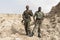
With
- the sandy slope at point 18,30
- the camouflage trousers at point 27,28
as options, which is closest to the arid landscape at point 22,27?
the sandy slope at point 18,30

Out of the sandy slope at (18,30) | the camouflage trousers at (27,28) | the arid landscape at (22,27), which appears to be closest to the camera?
the sandy slope at (18,30)

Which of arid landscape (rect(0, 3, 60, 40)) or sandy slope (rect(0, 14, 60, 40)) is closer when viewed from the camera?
sandy slope (rect(0, 14, 60, 40))

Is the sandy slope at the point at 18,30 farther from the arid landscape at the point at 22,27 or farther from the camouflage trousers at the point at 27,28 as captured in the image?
the camouflage trousers at the point at 27,28

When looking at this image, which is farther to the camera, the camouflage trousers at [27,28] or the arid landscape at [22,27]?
the camouflage trousers at [27,28]

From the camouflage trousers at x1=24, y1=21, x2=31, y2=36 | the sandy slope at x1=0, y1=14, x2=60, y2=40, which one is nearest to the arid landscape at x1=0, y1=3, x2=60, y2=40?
the sandy slope at x1=0, y1=14, x2=60, y2=40

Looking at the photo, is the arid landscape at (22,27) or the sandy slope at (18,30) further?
the arid landscape at (22,27)

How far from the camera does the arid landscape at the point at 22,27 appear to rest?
19562 millimetres

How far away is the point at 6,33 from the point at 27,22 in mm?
1686

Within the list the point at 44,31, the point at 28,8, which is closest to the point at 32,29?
the point at 44,31

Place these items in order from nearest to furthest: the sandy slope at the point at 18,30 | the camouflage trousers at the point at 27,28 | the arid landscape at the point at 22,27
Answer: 1. the sandy slope at the point at 18,30
2. the arid landscape at the point at 22,27
3. the camouflage trousers at the point at 27,28

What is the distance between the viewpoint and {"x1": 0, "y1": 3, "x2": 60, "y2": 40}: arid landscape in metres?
19.6

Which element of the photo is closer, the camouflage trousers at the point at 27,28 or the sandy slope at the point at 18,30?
the sandy slope at the point at 18,30

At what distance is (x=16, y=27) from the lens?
865 inches

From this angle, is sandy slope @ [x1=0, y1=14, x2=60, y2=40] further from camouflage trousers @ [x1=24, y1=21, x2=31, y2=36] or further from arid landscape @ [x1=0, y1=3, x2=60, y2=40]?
camouflage trousers @ [x1=24, y1=21, x2=31, y2=36]
